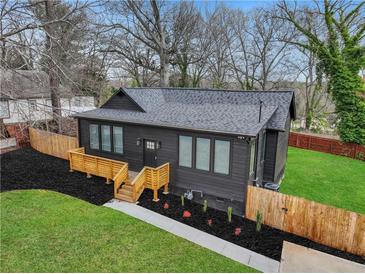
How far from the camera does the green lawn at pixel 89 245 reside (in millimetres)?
6719

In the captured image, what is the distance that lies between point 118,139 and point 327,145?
16787 millimetres

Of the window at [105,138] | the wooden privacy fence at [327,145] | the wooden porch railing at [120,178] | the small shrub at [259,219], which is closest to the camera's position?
the small shrub at [259,219]

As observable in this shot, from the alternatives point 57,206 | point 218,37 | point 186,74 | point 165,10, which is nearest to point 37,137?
point 57,206

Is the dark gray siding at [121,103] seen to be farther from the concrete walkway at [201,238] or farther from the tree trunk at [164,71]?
the tree trunk at [164,71]

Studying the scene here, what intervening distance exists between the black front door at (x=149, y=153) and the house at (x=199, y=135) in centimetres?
5

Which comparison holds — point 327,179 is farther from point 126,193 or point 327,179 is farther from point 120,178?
point 120,178

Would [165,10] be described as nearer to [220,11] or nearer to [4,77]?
[220,11]

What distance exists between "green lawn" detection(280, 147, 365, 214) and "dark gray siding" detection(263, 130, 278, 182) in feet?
4.42

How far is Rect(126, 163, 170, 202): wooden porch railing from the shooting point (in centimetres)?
1067

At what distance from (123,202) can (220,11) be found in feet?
93.7

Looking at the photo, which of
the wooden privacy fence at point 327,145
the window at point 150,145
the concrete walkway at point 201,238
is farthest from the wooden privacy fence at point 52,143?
the wooden privacy fence at point 327,145

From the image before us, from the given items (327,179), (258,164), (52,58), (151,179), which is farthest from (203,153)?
(327,179)

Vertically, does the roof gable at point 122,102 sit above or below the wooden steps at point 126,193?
above

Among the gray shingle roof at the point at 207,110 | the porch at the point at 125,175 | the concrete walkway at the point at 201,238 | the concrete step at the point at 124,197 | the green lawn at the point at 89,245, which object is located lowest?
the concrete walkway at the point at 201,238
